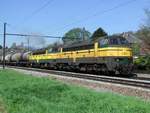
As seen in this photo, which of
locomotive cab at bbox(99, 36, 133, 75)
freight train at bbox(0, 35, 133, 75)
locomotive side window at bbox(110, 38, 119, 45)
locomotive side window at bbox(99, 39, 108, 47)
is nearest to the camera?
locomotive cab at bbox(99, 36, 133, 75)

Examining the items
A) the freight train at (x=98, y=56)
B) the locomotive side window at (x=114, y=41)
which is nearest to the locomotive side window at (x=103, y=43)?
the freight train at (x=98, y=56)

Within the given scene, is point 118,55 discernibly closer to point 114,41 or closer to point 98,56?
point 114,41

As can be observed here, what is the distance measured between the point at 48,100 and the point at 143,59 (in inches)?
1161

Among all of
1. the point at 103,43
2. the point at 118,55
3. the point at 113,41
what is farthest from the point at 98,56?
the point at 118,55

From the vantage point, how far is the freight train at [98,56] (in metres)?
30.5

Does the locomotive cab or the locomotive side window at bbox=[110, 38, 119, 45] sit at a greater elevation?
the locomotive side window at bbox=[110, 38, 119, 45]

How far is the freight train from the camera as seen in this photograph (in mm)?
30453

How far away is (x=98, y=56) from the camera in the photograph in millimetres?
32125

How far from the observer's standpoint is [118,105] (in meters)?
12.6

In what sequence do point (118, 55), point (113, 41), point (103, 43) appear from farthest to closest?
1. point (103, 43)
2. point (113, 41)
3. point (118, 55)

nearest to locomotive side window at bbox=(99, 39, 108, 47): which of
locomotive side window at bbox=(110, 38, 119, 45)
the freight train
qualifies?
the freight train

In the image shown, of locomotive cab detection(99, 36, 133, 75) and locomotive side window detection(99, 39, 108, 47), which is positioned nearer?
locomotive cab detection(99, 36, 133, 75)

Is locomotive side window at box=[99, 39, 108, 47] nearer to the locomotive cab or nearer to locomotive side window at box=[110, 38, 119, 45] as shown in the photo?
the locomotive cab

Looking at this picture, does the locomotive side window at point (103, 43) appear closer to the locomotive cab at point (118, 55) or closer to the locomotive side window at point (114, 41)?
the locomotive cab at point (118, 55)
